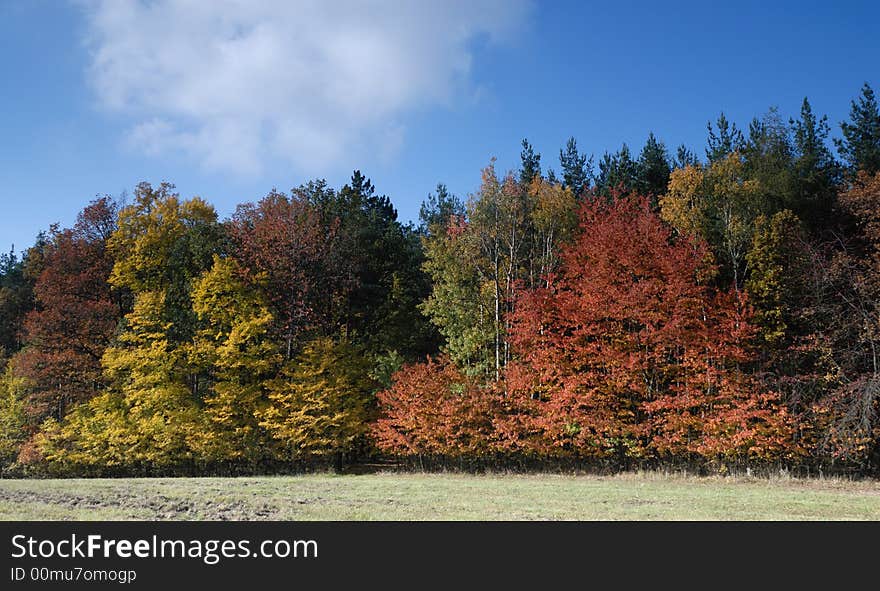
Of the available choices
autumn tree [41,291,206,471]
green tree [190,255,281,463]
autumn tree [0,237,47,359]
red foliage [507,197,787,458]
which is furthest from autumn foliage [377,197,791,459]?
autumn tree [0,237,47,359]

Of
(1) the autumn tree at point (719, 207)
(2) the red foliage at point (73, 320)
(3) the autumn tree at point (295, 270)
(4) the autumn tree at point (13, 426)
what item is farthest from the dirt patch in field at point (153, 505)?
(4) the autumn tree at point (13, 426)

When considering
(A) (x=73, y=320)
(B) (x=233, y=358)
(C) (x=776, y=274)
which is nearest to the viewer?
(C) (x=776, y=274)

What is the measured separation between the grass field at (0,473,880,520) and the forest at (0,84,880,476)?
19.0 ft

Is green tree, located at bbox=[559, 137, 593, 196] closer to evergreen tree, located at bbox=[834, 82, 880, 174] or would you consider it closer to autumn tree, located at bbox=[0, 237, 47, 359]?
evergreen tree, located at bbox=[834, 82, 880, 174]

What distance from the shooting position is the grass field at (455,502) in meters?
11.6

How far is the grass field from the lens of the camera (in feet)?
38.1

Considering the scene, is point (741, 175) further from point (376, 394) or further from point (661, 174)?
point (376, 394)

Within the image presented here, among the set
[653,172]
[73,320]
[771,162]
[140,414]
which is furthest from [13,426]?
[771,162]

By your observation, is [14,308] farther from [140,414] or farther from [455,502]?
[455,502]

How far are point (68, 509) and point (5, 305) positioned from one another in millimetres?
46496

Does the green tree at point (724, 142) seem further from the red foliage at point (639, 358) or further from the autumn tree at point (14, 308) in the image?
the autumn tree at point (14, 308)

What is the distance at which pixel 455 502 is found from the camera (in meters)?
14.5

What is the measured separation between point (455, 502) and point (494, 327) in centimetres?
1640
